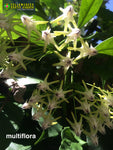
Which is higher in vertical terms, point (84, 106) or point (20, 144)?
point (84, 106)

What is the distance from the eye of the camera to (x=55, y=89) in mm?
583

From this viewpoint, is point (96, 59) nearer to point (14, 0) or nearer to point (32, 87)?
point (32, 87)

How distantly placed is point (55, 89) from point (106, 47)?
6.9 inches

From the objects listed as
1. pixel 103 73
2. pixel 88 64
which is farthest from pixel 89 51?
pixel 88 64

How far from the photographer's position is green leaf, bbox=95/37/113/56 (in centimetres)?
57

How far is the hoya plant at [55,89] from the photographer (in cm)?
49

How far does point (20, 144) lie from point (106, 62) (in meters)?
0.34

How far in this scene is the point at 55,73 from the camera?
0.85 m

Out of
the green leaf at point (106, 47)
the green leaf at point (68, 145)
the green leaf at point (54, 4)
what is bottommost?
the green leaf at point (68, 145)

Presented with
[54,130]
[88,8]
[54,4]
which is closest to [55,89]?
[54,130]

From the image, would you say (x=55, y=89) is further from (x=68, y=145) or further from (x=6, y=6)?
(x=6, y=6)

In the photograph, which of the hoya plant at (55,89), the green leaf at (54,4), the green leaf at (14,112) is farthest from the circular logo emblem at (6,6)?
the green leaf at (14,112)

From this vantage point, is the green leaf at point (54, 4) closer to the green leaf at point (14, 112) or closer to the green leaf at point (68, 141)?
the green leaf at point (14, 112)

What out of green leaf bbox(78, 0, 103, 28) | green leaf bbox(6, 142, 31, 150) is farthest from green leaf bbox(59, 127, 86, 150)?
green leaf bbox(78, 0, 103, 28)
